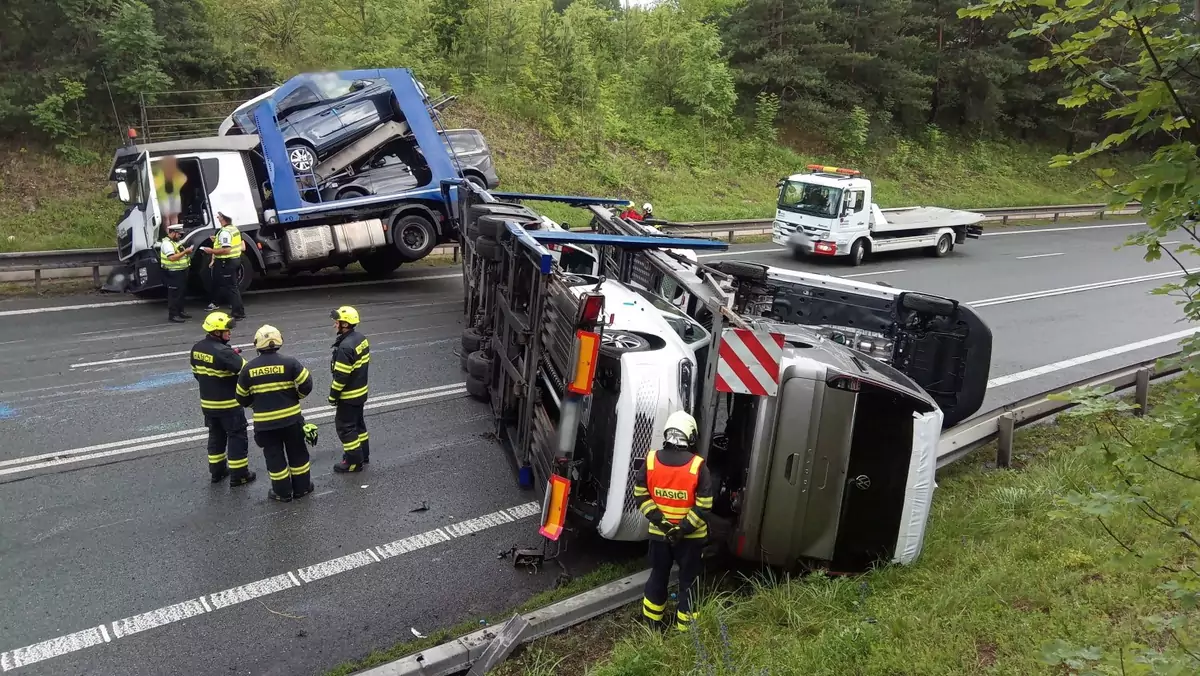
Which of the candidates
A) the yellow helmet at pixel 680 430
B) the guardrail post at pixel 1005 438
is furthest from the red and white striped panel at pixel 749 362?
the guardrail post at pixel 1005 438

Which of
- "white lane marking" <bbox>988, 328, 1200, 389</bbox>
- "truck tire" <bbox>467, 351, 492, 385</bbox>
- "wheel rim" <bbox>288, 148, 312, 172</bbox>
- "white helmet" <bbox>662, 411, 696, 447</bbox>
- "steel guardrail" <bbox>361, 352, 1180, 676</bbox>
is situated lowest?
"white lane marking" <bbox>988, 328, 1200, 389</bbox>

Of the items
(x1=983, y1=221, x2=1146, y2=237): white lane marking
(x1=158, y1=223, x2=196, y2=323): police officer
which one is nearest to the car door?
(x1=158, y1=223, x2=196, y2=323): police officer

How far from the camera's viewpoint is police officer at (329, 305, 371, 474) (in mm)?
6176

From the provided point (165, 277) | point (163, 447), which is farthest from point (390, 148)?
point (163, 447)

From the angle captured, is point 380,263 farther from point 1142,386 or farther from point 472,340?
point 1142,386

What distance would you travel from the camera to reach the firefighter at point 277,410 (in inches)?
225

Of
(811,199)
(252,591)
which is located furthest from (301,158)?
(811,199)

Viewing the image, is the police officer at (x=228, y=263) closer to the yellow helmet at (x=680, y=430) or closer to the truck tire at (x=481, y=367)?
the truck tire at (x=481, y=367)

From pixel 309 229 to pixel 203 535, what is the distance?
6993 mm

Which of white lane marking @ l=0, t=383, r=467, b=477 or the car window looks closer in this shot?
white lane marking @ l=0, t=383, r=467, b=477

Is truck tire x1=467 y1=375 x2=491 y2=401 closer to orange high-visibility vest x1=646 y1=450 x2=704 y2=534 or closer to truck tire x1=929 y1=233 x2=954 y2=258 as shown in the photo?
orange high-visibility vest x1=646 y1=450 x2=704 y2=534

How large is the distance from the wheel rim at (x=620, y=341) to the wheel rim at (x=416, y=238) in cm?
775

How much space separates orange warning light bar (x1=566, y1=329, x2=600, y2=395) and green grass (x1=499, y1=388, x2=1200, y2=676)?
130 cm

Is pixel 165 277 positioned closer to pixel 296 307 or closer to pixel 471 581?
pixel 296 307
